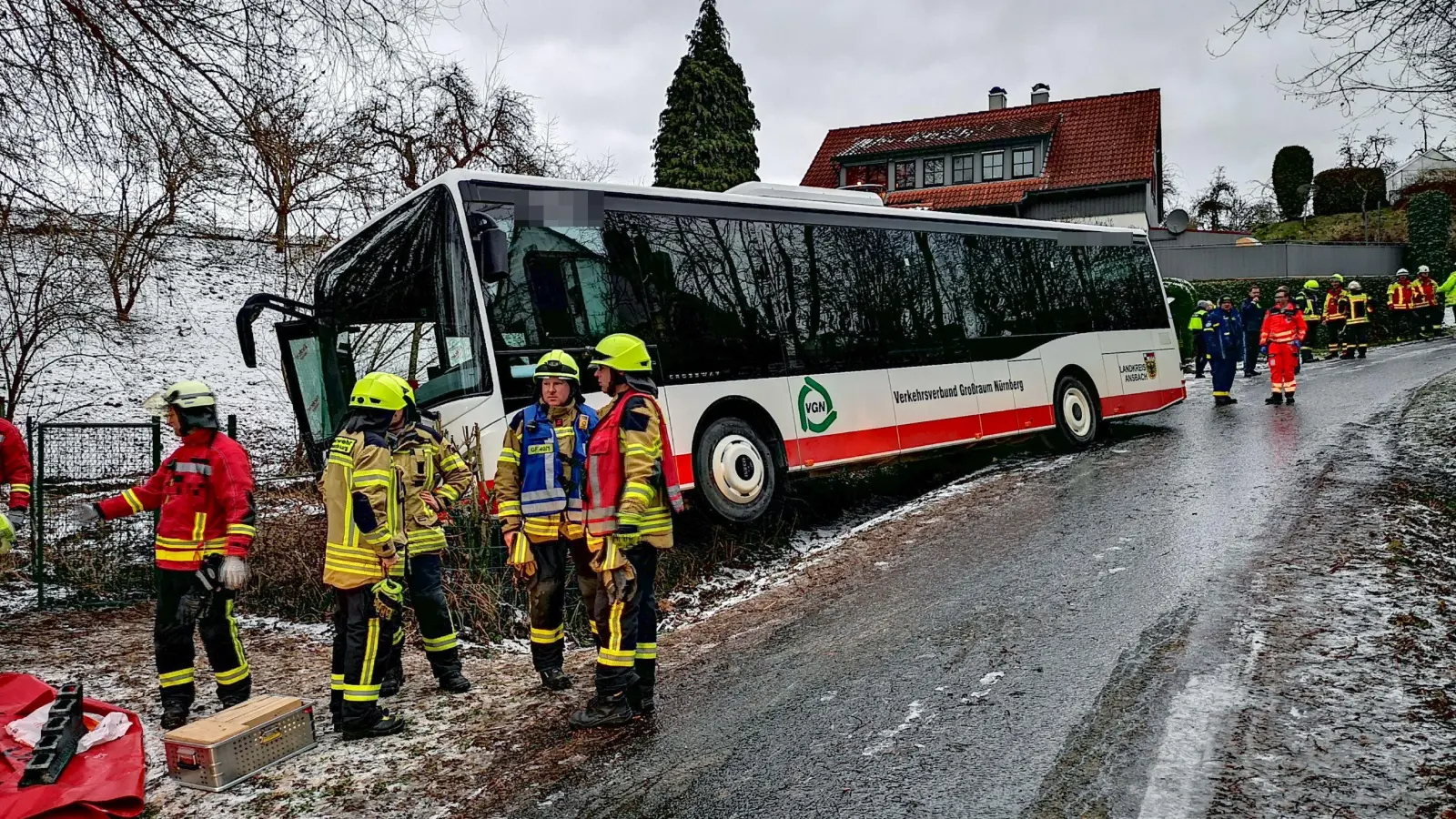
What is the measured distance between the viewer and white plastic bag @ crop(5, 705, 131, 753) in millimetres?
4582

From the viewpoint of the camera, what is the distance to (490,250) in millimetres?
7332

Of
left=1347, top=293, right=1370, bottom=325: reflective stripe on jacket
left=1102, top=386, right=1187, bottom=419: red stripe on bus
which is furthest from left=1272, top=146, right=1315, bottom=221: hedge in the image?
left=1102, top=386, right=1187, bottom=419: red stripe on bus

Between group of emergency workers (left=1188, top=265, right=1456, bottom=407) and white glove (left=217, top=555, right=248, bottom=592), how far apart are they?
14.4 m

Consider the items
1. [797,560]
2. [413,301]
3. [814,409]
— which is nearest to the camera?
[413,301]

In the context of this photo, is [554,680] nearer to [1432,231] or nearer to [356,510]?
[356,510]

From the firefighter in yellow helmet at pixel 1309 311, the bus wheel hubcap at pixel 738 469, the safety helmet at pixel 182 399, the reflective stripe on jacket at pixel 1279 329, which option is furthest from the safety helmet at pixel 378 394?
the firefighter in yellow helmet at pixel 1309 311

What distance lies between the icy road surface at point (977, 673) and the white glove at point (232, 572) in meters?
2.08

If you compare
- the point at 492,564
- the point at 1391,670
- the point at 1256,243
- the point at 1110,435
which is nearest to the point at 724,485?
the point at 492,564

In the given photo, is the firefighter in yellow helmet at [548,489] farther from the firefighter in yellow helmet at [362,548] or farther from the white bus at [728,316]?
the white bus at [728,316]

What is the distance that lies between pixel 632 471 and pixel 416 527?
1424 mm

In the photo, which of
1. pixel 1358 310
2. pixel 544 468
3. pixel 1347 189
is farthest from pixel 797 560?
pixel 1347 189

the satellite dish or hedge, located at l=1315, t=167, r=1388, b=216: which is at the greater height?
hedge, located at l=1315, t=167, r=1388, b=216

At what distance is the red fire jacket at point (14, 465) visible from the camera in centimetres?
599

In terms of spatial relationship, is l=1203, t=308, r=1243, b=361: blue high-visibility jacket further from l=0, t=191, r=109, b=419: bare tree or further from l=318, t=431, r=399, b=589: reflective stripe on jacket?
l=0, t=191, r=109, b=419: bare tree
